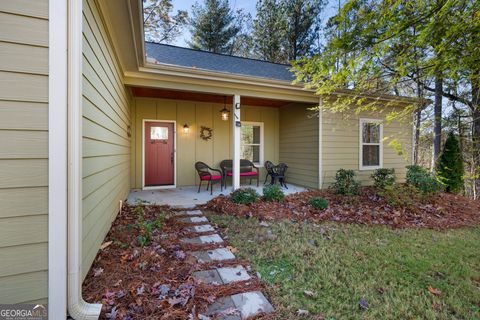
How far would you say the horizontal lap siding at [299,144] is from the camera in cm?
655

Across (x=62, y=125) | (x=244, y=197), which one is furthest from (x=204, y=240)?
(x=62, y=125)

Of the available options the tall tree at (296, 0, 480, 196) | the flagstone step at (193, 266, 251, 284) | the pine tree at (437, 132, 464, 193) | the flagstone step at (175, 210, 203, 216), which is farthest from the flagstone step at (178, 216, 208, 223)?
the pine tree at (437, 132, 464, 193)

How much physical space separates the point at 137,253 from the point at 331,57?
3.68m

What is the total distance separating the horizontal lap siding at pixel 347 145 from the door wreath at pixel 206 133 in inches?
133

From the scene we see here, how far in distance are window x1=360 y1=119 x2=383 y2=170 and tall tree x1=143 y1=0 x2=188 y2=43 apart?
1221 cm

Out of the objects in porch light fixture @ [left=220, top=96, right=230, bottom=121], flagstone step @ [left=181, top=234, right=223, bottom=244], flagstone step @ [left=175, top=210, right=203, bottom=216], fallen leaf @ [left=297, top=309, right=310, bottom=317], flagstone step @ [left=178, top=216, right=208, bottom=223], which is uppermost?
porch light fixture @ [left=220, top=96, right=230, bottom=121]

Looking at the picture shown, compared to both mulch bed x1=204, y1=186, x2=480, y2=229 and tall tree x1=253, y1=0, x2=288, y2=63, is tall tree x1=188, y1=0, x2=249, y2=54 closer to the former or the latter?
tall tree x1=253, y1=0, x2=288, y2=63

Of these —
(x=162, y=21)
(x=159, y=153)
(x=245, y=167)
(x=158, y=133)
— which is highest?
(x=162, y=21)

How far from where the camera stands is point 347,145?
6.75m

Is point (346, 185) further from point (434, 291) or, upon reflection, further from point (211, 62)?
Answer: point (211, 62)

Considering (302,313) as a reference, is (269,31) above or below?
above

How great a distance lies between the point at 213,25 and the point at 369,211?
14.3m

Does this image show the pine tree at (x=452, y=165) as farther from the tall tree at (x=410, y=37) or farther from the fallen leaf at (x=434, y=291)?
the fallen leaf at (x=434, y=291)

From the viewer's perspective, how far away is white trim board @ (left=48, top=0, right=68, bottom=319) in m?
1.46
